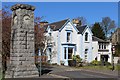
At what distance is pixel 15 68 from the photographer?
1808cm

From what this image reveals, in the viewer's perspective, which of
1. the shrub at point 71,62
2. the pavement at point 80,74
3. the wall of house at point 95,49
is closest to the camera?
the pavement at point 80,74

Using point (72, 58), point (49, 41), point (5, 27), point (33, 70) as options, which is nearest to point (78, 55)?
point (72, 58)

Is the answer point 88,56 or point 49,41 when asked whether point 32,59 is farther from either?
point 88,56

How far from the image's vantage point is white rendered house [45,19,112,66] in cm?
4084

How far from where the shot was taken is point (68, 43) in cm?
4091

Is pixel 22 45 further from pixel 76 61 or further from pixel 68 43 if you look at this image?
pixel 68 43

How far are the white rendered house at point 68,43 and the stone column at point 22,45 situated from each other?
21.9m

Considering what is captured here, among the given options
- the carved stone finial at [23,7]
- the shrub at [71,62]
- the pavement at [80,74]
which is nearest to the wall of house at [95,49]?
the shrub at [71,62]

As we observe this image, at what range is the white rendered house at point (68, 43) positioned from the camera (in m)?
40.8

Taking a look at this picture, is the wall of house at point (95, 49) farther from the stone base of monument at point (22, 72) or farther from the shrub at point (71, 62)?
the stone base of monument at point (22, 72)

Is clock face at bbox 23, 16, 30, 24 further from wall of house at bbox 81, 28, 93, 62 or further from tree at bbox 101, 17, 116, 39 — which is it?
→ tree at bbox 101, 17, 116, 39

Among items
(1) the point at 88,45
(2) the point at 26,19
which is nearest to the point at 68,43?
(1) the point at 88,45

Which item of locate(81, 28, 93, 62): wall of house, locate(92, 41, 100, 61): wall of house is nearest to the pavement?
locate(81, 28, 93, 62): wall of house

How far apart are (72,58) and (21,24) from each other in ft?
76.1
